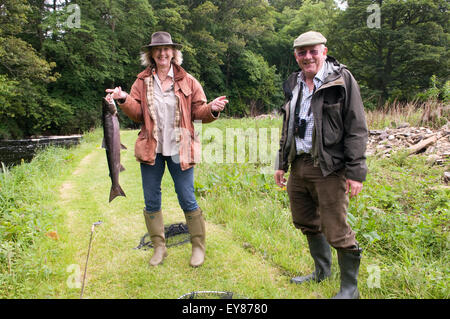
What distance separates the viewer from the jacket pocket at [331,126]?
2.20 meters

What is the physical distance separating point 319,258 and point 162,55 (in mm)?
2336

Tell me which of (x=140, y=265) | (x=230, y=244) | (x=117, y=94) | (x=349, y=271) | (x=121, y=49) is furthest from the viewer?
(x=121, y=49)

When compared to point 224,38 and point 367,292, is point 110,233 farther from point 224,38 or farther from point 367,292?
point 224,38

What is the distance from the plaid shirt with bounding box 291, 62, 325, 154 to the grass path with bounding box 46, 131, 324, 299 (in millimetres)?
1265

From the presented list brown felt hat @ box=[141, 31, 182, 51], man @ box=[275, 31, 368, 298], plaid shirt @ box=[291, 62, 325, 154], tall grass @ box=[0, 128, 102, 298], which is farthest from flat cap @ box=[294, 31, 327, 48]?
tall grass @ box=[0, 128, 102, 298]

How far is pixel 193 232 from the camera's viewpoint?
317cm

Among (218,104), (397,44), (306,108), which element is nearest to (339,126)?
(306,108)

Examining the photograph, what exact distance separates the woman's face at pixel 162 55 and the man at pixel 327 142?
1186 millimetres

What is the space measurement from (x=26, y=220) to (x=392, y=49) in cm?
2590

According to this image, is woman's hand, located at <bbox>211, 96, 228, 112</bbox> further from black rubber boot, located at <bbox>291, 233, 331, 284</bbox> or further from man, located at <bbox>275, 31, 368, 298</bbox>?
black rubber boot, located at <bbox>291, 233, 331, 284</bbox>

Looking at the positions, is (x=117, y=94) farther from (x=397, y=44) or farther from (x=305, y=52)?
(x=397, y=44)

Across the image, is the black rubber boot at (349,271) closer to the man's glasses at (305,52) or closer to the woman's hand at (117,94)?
the man's glasses at (305,52)

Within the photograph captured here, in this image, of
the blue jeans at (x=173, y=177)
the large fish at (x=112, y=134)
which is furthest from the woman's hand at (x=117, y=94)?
the blue jeans at (x=173, y=177)

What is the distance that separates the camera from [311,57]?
2.29 metres
